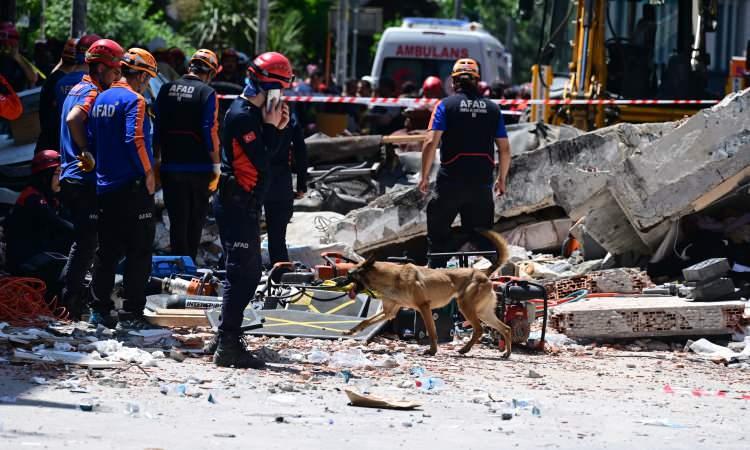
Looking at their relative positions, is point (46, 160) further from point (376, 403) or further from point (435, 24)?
point (435, 24)

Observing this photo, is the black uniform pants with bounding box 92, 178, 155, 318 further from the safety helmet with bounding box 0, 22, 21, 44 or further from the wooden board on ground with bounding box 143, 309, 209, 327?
the safety helmet with bounding box 0, 22, 21, 44

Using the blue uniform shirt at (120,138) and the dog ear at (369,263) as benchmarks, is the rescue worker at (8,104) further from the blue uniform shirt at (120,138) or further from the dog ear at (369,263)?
the dog ear at (369,263)

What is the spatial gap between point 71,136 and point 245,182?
180cm

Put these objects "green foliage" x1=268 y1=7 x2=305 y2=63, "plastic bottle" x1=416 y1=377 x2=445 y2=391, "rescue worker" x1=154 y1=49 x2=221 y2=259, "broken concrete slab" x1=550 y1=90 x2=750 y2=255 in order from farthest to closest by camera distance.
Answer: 1. "green foliage" x1=268 y1=7 x2=305 y2=63
2. "broken concrete slab" x1=550 y1=90 x2=750 y2=255
3. "rescue worker" x1=154 y1=49 x2=221 y2=259
4. "plastic bottle" x1=416 y1=377 x2=445 y2=391

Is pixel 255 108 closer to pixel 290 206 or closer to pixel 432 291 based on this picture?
pixel 432 291

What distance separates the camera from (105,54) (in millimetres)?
8672

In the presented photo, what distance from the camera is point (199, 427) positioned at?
19.1 ft

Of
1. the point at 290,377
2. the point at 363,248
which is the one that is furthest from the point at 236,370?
the point at 363,248

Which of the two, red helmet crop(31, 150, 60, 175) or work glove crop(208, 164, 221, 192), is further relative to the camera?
red helmet crop(31, 150, 60, 175)

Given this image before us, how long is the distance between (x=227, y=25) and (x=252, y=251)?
34.4 m

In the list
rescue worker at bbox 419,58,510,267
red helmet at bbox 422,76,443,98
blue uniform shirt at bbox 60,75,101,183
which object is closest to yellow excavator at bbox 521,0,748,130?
red helmet at bbox 422,76,443,98

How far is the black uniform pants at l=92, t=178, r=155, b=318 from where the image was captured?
8273mm

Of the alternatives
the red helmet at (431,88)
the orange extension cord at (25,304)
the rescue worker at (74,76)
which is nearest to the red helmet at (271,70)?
the orange extension cord at (25,304)

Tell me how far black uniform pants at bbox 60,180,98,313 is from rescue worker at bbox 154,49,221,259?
4.57 feet
